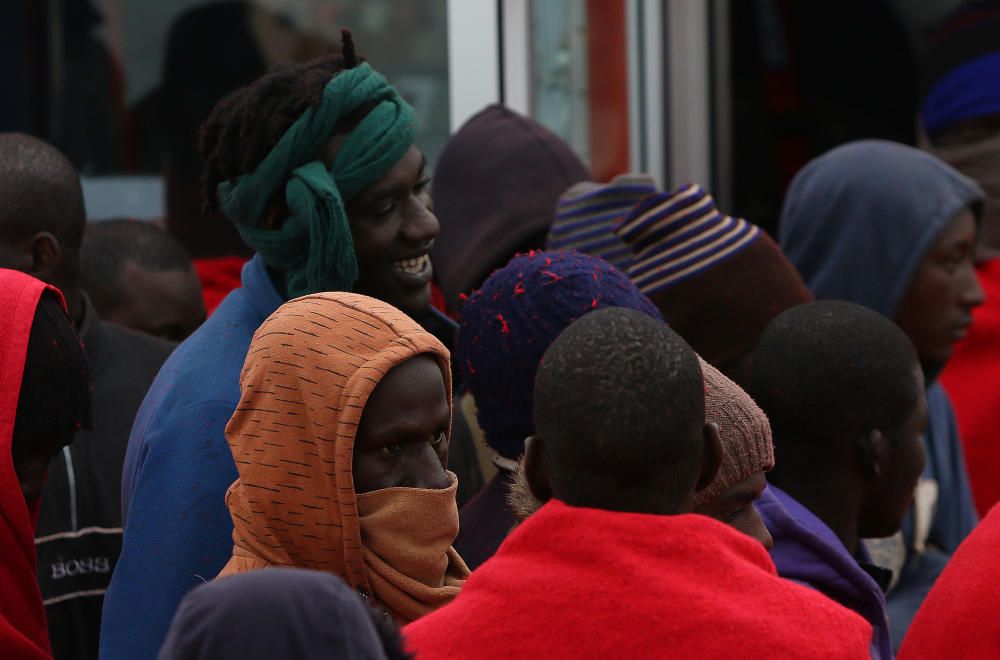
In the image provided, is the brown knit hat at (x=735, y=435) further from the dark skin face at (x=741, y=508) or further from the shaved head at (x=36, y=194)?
the shaved head at (x=36, y=194)

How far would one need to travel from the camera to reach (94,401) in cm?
379

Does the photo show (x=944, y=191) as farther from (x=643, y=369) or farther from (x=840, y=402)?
(x=643, y=369)

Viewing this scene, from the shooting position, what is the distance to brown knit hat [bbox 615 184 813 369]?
3.83m

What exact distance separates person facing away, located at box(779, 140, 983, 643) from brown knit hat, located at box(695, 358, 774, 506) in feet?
7.27

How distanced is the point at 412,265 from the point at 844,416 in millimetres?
954

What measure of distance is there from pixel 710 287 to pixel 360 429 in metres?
1.47

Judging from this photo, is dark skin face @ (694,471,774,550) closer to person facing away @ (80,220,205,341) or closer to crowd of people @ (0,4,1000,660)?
crowd of people @ (0,4,1000,660)

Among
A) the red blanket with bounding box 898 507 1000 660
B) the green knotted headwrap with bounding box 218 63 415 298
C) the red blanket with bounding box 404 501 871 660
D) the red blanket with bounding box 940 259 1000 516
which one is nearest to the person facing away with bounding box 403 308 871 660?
the red blanket with bounding box 404 501 871 660

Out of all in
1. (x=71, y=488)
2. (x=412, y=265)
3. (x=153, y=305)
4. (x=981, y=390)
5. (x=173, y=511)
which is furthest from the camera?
(x=981, y=390)

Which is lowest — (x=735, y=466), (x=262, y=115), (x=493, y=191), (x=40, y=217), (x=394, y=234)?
(x=493, y=191)

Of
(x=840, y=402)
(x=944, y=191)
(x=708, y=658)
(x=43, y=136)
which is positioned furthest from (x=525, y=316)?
(x=43, y=136)

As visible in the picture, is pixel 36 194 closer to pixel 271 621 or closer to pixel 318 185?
pixel 318 185

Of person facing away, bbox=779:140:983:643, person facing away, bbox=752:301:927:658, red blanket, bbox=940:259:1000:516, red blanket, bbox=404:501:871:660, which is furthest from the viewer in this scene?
red blanket, bbox=940:259:1000:516

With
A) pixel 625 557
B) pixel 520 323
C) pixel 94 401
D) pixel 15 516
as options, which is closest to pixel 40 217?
pixel 94 401
